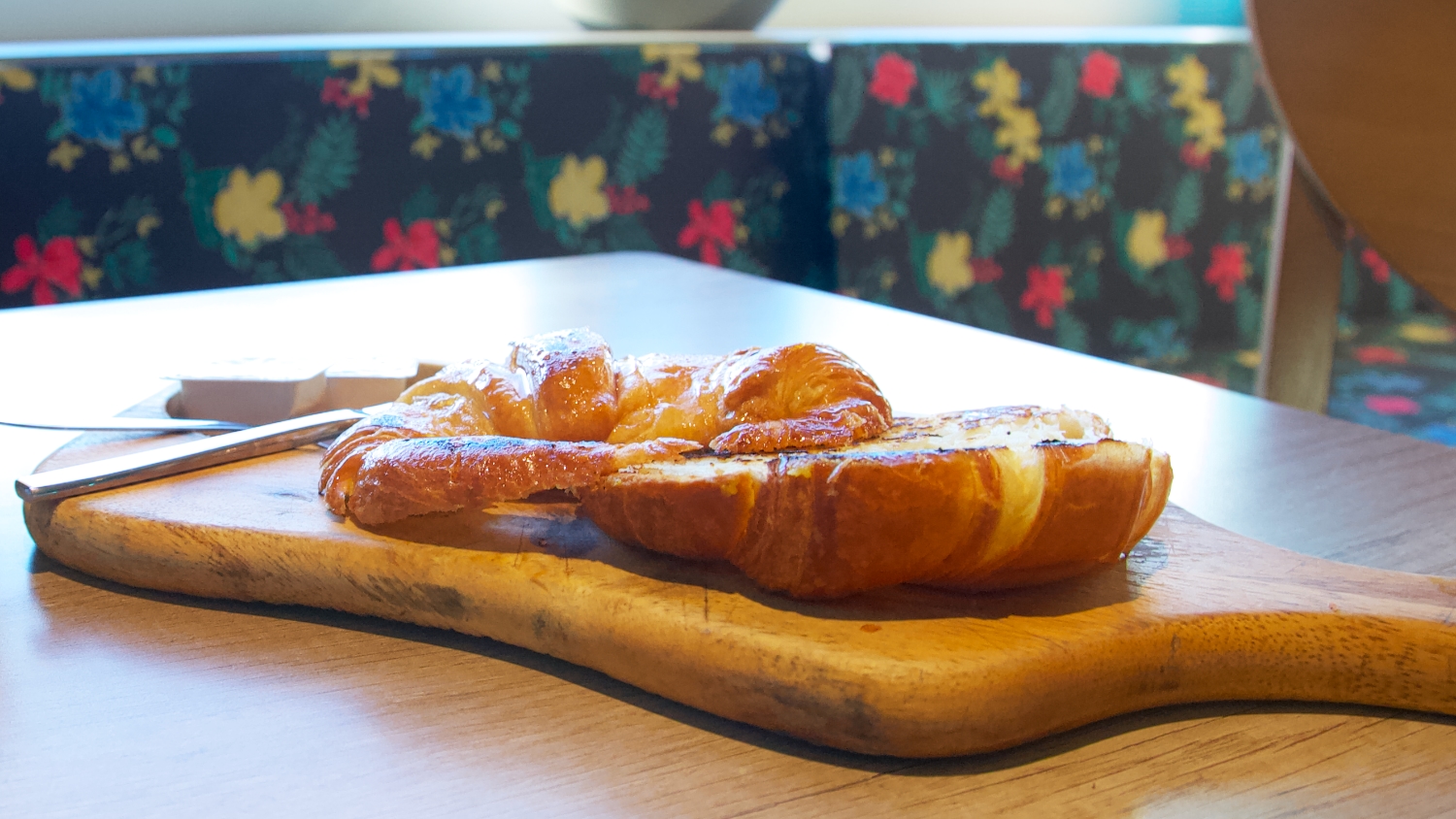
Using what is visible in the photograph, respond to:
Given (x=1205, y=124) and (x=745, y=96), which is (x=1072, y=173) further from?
(x=745, y=96)

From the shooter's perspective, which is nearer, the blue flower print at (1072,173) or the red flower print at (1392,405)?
the red flower print at (1392,405)

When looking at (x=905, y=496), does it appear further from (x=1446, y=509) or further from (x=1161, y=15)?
(x=1161, y=15)

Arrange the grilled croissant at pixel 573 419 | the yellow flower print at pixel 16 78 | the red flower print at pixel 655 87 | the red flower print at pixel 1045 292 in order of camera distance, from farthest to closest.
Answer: the red flower print at pixel 1045 292 → the red flower print at pixel 655 87 → the yellow flower print at pixel 16 78 → the grilled croissant at pixel 573 419

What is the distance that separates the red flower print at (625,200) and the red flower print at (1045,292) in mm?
1007

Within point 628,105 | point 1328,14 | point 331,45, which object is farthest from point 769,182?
point 1328,14

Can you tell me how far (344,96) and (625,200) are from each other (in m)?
0.65

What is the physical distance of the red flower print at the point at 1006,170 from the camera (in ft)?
8.94

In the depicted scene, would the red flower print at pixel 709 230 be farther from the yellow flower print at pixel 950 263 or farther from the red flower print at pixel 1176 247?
the red flower print at pixel 1176 247

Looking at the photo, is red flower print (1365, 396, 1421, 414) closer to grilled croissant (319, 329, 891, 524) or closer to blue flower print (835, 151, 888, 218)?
blue flower print (835, 151, 888, 218)

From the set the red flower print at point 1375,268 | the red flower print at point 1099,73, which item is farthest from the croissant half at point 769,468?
the red flower print at point 1375,268

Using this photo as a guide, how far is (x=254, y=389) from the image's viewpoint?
33.8 inches

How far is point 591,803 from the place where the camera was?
44 centimetres

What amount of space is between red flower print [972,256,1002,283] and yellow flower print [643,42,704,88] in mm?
828

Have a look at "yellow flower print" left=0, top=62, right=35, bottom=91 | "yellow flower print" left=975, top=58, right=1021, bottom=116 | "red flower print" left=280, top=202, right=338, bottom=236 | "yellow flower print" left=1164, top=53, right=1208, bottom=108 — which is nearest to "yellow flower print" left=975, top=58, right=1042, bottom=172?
"yellow flower print" left=975, top=58, right=1021, bottom=116
